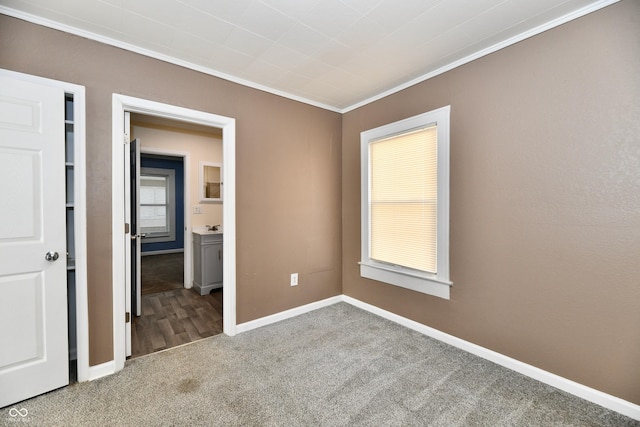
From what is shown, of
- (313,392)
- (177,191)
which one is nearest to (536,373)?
(313,392)

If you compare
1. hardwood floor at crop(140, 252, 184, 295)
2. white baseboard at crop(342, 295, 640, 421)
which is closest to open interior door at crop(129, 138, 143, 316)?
hardwood floor at crop(140, 252, 184, 295)

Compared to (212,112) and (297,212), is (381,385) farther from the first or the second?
(212,112)

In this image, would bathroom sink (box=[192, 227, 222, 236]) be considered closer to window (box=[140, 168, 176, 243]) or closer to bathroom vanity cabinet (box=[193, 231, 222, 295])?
bathroom vanity cabinet (box=[193, 231, 222, 295])

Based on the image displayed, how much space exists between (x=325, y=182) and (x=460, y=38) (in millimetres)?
1948

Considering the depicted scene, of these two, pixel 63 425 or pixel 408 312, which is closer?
pixel 63 425

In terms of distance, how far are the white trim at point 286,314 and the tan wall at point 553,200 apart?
133 centimetres

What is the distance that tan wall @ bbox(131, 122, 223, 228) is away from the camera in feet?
13.3

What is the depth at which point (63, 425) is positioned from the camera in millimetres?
1560

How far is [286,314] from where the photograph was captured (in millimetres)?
3094

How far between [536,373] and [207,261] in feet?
12.4

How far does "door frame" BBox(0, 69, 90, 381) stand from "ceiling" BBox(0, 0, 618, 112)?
0.52m

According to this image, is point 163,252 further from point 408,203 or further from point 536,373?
point 536,373

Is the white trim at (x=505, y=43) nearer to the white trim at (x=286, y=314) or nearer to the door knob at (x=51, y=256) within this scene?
the white trim at (x=286, y=314)

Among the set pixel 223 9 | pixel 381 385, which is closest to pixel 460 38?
pixel 223 9
